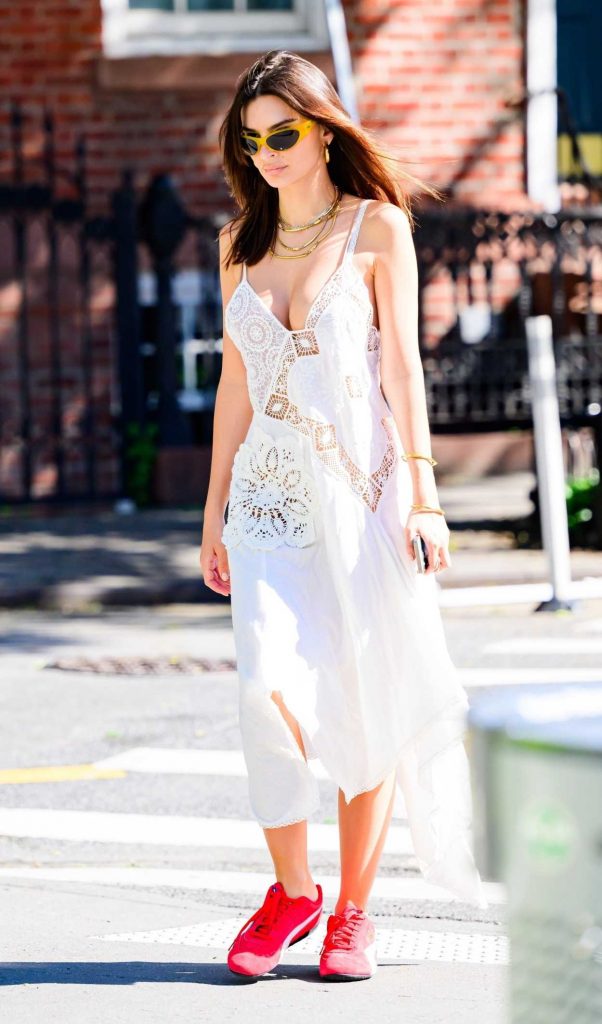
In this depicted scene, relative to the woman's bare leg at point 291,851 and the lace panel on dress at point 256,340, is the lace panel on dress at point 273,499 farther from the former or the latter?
the woman's bare leg at point 291,851

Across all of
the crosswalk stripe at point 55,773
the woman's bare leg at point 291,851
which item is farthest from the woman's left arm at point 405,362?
the crosswalk stripe at point 55,773

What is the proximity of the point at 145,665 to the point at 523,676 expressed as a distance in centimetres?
171

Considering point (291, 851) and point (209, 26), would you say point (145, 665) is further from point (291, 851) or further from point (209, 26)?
point (209, 26)

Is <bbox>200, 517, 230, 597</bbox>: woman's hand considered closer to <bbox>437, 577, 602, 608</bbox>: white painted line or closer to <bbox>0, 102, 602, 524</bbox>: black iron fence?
<bbox>437, 577, 602, 608</bbox>: white painted line

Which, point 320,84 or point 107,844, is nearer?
point 320,84

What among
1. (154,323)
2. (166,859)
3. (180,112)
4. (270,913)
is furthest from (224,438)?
(180,112)

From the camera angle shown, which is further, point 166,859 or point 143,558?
point 143,558

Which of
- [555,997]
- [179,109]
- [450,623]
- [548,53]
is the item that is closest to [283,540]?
[555,997]

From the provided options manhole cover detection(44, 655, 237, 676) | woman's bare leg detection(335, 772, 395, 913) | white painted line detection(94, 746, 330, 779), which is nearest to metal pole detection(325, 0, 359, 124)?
manhole cover detection(44, 655, 237, 676)

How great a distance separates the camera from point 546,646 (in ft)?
26.9

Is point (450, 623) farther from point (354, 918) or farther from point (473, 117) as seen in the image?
point (473, 117)

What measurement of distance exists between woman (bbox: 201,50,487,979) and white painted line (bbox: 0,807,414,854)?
1.18 metres

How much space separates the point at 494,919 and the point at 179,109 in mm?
10787

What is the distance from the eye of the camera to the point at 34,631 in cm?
919
